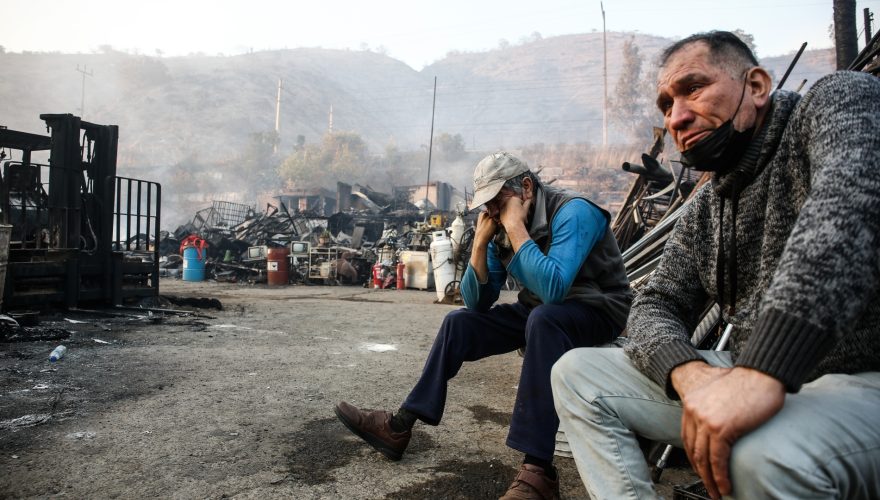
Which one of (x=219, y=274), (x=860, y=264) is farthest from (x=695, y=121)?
(x=219, y=274)

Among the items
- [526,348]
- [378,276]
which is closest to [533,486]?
[526,348]

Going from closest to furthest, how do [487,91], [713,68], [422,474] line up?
[713,68], [422,474], [487,91]

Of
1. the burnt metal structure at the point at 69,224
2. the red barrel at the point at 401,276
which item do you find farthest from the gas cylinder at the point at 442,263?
the burnt metal structure at the point at 69,224

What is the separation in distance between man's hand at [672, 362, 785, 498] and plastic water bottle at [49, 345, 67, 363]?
4872mm

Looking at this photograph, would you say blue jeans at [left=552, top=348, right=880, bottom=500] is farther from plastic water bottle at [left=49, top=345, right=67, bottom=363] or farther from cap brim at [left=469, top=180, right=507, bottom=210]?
plastic water bottle at [left=49, top=345, right=67, bottom=363]

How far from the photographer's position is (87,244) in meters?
7.06

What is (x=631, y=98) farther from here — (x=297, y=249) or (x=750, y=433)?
(x=750, y=433)

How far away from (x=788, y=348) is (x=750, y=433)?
6.7 inches

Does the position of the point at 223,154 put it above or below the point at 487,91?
below

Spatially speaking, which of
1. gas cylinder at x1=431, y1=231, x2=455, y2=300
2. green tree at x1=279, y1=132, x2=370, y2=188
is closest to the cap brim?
gas cylinder at x1=431, y1=231, x2=455, y2=300

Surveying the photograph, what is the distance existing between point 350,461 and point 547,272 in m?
1.26

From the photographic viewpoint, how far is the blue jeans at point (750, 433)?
35.1 inches

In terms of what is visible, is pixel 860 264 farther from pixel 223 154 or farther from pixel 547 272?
pixel 223 154

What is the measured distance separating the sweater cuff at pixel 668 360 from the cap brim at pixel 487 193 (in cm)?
123
